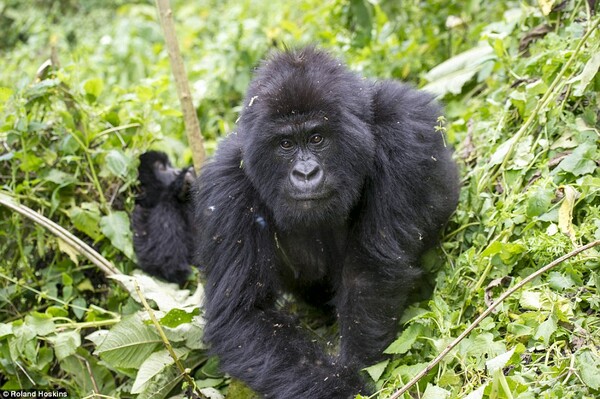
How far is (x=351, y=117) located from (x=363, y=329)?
1.19 meters

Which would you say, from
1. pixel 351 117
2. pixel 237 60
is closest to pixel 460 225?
pixel 351 117

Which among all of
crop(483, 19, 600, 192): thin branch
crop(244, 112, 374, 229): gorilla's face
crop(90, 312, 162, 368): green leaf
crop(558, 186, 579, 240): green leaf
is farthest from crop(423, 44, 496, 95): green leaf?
crop(90, 312, 162, 368): green leaf

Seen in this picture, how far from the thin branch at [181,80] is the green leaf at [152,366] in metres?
1.57

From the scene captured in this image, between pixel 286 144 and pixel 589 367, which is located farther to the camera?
pixel 286 144

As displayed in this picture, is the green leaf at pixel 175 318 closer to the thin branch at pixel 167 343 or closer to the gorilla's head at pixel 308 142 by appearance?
the thin branch at pixel 167 343

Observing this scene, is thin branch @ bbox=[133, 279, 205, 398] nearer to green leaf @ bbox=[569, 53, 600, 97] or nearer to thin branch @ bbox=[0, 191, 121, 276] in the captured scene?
thin branch @ bbox=[0, 191, 121, 276]

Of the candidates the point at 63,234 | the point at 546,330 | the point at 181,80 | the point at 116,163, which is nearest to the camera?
the point at 546,330

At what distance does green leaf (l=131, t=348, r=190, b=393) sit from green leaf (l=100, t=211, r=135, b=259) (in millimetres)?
950

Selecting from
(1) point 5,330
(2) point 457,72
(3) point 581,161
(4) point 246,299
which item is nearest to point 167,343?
(4) point 246,299

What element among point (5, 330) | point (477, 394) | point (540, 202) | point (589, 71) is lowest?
point (5, 330)

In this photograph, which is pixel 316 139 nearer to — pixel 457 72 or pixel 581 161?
pixel 581 161

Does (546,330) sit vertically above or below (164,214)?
above

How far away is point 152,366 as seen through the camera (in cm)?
439

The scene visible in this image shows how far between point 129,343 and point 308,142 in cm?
162
